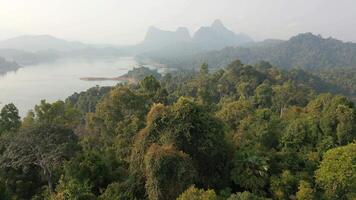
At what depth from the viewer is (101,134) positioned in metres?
17.8

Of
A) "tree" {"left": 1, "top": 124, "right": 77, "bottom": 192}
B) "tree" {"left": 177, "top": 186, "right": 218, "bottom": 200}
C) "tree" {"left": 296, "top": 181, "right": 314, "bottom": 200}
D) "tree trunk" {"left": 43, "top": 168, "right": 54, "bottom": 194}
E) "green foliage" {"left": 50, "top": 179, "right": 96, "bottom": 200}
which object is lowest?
"tree" {"left": 296, "top": 181, "right": 314, "bottom": 200}

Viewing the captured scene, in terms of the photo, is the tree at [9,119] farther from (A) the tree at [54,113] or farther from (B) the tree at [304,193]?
(B) the tree at [304,193]

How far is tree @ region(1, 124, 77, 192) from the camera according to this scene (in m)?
11.4

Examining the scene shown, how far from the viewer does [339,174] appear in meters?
10.8

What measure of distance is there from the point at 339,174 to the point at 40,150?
30.0 feet

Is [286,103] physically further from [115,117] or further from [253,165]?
[253,165]

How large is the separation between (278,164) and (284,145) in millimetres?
2164

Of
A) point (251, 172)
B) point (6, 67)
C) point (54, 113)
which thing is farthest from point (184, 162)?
point (6, 67)

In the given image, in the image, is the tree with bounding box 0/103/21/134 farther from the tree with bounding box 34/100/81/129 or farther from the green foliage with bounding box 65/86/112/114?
the green foliage with bounding box 65/86/112/114

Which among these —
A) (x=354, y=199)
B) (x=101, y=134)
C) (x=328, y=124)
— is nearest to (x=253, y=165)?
(x=354, y=199)

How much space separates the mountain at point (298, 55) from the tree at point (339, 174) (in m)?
83.8

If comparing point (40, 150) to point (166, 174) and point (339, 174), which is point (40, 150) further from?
point (339, 174)

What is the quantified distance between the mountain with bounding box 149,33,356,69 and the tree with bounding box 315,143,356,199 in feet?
275

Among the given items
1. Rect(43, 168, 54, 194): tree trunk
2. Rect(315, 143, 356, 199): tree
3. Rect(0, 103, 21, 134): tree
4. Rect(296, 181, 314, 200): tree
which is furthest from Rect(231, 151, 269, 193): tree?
Rect(0, 103, 21, 134): tree
